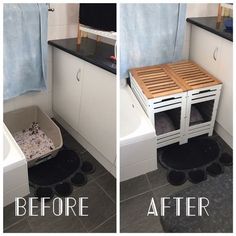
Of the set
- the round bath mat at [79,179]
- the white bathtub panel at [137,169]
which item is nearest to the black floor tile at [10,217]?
the round bath mat at [79,179]

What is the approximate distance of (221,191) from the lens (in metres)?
1.40

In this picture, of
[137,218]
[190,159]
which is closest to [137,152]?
[137,218]

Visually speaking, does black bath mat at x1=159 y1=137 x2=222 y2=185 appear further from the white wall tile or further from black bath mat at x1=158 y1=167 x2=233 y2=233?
the white wall tile

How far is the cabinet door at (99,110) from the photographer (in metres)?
1.55

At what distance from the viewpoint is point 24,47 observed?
5.67 ft

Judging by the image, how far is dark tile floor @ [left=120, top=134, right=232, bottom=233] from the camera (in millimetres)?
1266

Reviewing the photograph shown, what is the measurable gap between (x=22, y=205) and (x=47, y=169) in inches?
11.2

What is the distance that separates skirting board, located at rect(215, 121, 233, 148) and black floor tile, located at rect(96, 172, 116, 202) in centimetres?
83

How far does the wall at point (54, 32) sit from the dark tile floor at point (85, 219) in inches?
29.2

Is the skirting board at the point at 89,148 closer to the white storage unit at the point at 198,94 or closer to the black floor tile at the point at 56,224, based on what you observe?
the black floor tile at the point at 56,224

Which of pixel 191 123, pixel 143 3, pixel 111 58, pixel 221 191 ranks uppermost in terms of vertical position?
pixel 143 3

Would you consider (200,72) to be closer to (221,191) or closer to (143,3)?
(143,3)

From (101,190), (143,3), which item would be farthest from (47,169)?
(143,3)

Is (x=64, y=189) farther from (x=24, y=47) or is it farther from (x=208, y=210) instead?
(x=24, y=47)
